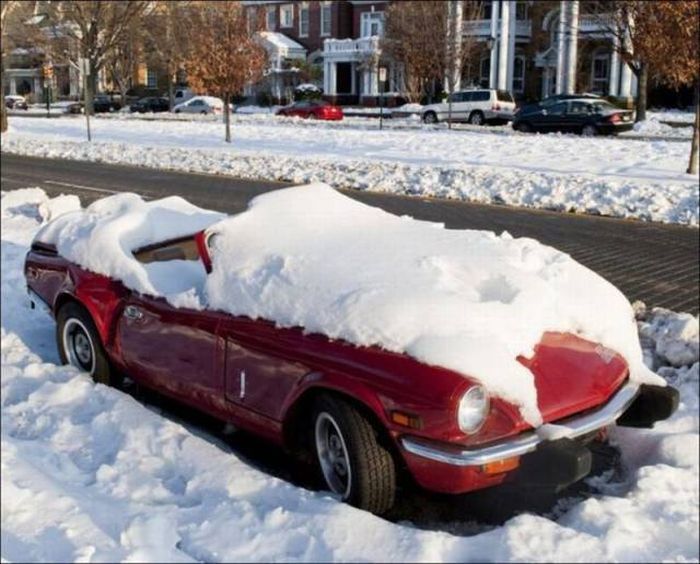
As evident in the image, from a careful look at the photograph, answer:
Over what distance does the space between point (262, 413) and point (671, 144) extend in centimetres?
2169

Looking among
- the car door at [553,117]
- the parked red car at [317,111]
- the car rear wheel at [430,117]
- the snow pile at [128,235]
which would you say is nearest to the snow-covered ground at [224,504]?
the snow pile at [128,235]

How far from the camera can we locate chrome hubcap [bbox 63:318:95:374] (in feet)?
17.7

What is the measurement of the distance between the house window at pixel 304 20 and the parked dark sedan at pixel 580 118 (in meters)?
37.7

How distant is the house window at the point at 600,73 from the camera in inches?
2035

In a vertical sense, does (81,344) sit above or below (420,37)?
below

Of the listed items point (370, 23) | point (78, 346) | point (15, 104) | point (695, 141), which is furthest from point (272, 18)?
point (78, 346)

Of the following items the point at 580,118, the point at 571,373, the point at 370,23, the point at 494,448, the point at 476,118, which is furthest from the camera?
the point at 370,23

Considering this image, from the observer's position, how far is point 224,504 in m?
3.79

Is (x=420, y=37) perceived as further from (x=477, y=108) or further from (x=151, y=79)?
(x=151, y=79)

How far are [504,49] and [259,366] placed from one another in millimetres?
51297

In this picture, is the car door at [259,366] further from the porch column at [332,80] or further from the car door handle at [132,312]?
the porch column at [332,80]

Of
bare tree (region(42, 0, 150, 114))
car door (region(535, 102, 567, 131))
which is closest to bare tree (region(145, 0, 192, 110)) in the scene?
bare tree (region(42, 0, 150, 114))

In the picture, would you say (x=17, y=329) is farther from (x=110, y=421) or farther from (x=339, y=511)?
(x=339, y=511)

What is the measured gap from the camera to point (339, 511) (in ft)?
12.0
